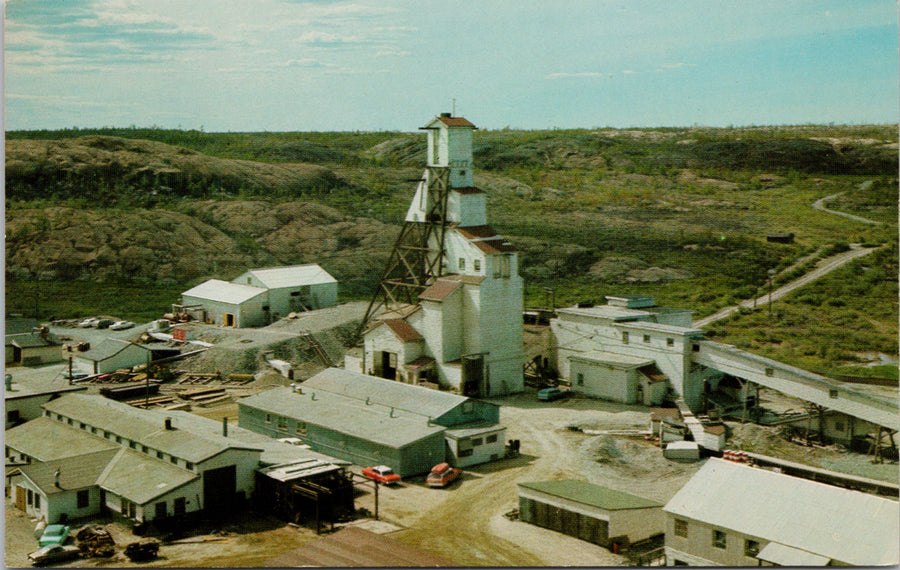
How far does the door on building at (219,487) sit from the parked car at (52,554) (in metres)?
2.94

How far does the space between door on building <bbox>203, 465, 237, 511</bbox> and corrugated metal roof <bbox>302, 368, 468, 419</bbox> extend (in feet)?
19.8

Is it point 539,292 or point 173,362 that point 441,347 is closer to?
point 173,362

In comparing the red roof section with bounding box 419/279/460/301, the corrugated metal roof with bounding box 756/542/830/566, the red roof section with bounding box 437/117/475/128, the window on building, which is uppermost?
the red roof section with bounding box 437/117/475/128

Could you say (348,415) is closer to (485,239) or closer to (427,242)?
(485,239)

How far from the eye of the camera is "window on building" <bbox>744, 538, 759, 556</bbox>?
15.7 meters

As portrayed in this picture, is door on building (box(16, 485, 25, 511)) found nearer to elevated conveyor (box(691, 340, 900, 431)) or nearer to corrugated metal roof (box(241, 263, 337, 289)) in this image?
elevated conveyor (box(691, 340, 900, 431))

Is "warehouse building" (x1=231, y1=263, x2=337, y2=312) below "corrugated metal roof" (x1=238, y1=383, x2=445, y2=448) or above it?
above

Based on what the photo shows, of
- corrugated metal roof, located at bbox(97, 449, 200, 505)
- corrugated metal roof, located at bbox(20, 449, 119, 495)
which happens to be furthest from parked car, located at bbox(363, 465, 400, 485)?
corrugated metal roof, located at bbox(20, 449, 119, 495)

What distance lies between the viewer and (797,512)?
16.0m

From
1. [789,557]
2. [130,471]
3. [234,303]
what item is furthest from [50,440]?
[789,557]

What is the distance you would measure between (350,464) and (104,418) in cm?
666

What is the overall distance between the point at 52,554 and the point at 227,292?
963 inches

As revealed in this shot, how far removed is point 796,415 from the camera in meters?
27.6

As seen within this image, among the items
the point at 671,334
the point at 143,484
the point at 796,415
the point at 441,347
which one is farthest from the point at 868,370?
the point at 143,484
